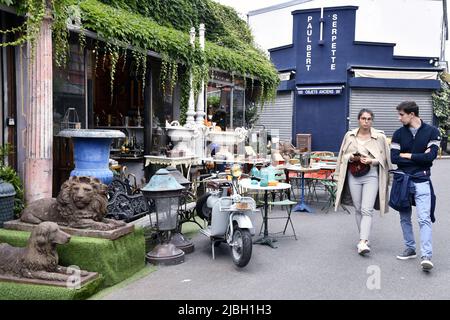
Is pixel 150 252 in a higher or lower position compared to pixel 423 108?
lower

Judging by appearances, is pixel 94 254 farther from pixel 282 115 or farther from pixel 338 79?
pixel 282 115

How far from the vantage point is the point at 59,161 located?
21.0 feet

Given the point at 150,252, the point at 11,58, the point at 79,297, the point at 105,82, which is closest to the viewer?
the point at 79,297

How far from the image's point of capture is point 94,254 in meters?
4.17

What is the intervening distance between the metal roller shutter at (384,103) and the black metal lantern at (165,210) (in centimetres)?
1619

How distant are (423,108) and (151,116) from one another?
15.3 m

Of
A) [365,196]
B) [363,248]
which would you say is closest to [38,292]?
[363,248]

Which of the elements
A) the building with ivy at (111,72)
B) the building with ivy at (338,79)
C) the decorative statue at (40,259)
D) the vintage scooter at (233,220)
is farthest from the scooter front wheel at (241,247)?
the building with ivy at (338,79)

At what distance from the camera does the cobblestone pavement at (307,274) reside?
13.8 ft

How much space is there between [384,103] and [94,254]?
18472 mm

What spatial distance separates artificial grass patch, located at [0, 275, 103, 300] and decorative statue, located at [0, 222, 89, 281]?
0.31 feet

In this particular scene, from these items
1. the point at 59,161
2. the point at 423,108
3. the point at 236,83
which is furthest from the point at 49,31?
the point at 423,108

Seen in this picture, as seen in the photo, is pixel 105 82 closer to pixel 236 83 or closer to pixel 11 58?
pixel 236 83

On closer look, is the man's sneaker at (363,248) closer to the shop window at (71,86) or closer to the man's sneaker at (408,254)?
the man's sneaker at (408,254)
